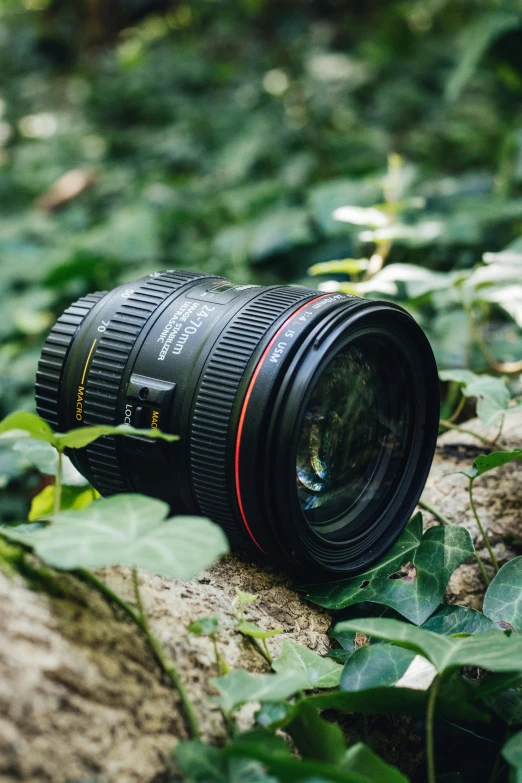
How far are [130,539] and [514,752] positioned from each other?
52cm

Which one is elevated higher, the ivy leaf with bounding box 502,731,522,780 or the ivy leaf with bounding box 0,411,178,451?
the ivy leaf with bounding box 0,411,178,451

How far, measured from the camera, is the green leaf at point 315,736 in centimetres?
92

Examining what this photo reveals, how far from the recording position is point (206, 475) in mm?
1261

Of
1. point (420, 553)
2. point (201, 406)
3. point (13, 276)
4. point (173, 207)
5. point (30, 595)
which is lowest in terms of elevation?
point (420, 553)

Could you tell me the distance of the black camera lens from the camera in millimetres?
1217

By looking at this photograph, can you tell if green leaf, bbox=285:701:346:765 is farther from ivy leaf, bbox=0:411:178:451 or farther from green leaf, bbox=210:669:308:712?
ivy leaf, bbox=0:411:178:451

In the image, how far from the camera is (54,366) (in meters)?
1.42

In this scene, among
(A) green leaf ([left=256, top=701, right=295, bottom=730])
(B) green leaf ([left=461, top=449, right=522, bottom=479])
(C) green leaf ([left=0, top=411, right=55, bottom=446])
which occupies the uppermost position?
(C) green leaf ([left=0, top=411, right=55, bottom=446])

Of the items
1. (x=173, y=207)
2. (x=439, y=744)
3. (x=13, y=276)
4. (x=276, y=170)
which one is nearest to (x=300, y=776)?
(x=439, y=744)

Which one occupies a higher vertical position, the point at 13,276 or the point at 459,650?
the point at 13,276

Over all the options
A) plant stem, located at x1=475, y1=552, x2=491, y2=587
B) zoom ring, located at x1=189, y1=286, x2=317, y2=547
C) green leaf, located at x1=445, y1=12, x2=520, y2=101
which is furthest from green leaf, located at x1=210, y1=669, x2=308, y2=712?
green leaf, located at x1=445, y1=12, x2=520, y2=101

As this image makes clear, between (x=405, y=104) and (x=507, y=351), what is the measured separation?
272cm

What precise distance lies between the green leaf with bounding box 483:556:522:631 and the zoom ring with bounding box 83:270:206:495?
0.69 meters

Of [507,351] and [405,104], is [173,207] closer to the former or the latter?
[405,104]
